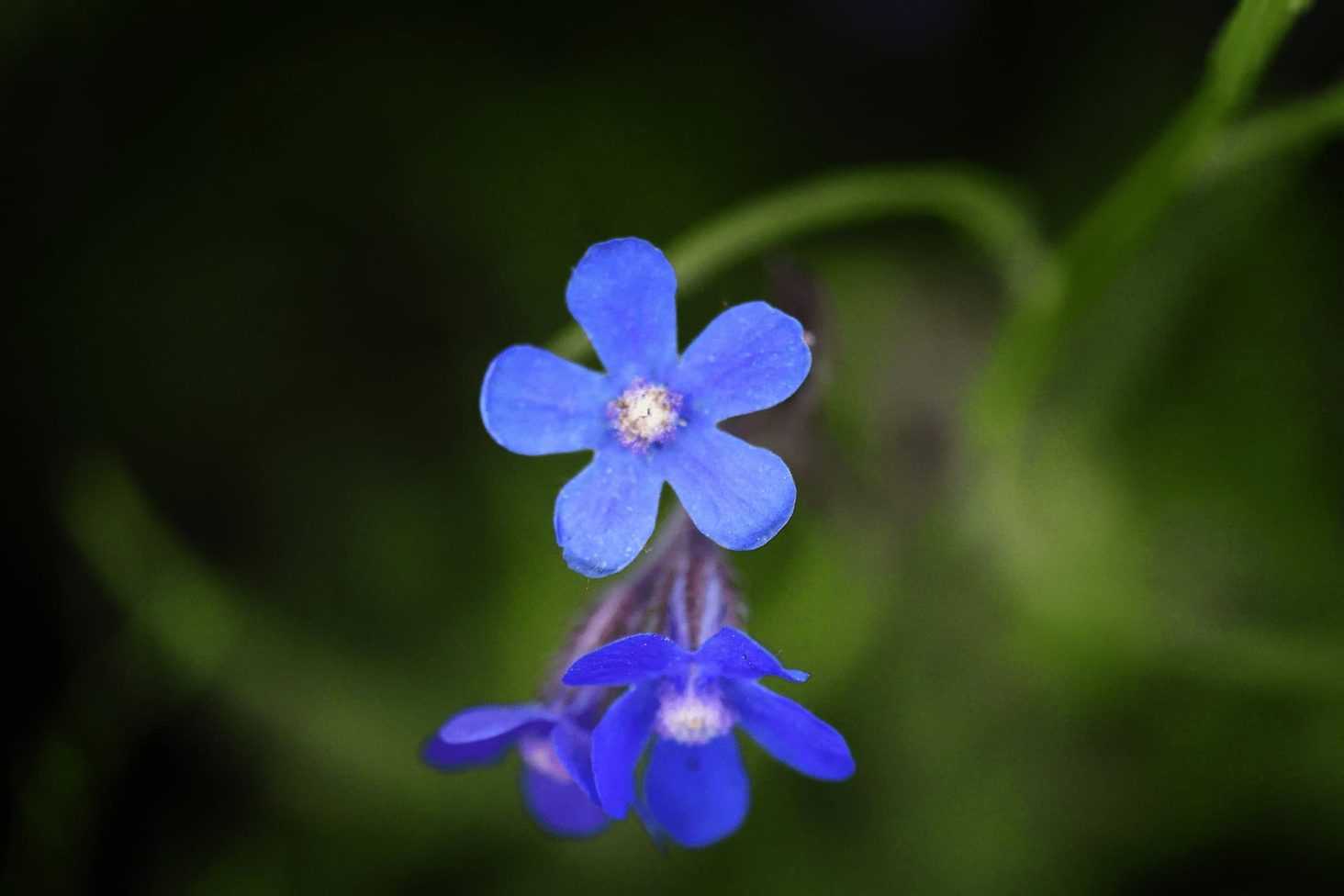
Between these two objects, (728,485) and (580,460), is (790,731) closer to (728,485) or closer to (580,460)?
(728,485)

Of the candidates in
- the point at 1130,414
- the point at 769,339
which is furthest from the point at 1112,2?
the point at 769,339

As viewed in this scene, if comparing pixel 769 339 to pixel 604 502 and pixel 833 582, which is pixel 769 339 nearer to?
pixel 604 502

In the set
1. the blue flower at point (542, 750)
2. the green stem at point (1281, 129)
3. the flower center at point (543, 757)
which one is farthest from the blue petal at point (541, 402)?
the green stem at point (1281, 129)

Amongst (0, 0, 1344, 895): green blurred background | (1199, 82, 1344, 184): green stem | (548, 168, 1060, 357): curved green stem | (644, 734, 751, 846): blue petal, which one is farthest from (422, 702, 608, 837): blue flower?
(1199, 82, 1344, 184): green stem

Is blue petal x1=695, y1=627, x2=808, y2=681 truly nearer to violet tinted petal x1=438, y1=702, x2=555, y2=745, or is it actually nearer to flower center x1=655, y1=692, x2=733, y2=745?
flower center x1=655, y1=692, x2=733, y2=745

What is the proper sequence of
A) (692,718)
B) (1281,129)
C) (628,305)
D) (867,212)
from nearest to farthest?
(628,305), (692,718), (1281,129), (867,212)

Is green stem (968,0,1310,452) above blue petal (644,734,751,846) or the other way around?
above

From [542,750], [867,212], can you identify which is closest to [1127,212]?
[867,212]
